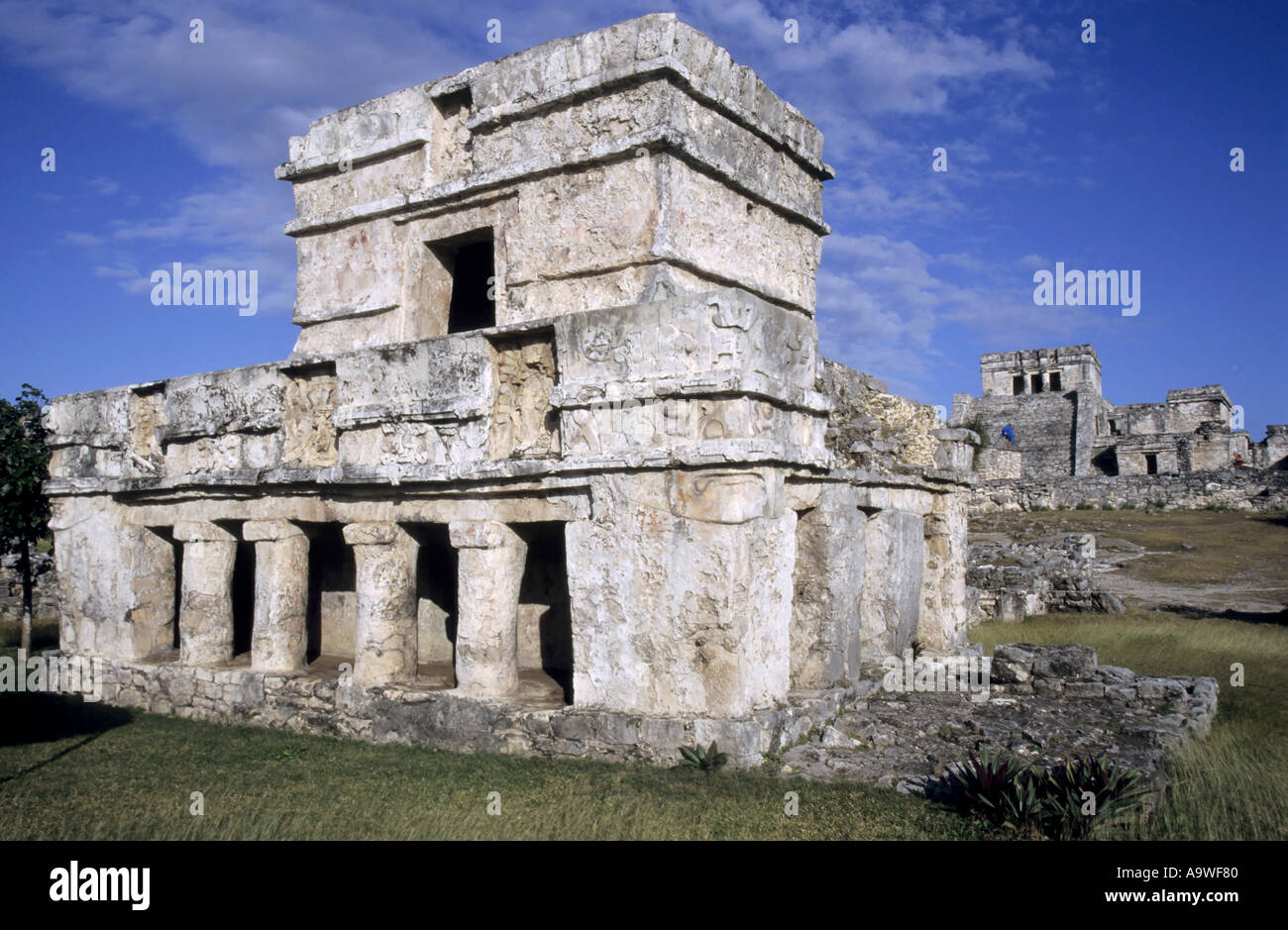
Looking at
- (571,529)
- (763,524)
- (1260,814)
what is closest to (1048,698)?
(1260,814)

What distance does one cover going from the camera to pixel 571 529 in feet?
21.6

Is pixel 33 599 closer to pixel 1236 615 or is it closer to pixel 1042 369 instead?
pixel 1236 615

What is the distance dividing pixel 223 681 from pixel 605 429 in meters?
4.67

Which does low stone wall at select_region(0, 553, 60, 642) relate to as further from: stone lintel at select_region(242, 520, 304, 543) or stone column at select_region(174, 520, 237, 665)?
stone lintel at select_region(242, 520, 304, 543)

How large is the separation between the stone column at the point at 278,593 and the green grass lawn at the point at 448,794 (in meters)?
0.72

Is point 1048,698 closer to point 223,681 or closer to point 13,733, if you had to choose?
point 223,681

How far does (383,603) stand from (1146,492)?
1138 inches

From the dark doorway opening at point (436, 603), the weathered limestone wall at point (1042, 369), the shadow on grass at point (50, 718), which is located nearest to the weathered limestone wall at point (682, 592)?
the dark doorway opening at point (436, 603)

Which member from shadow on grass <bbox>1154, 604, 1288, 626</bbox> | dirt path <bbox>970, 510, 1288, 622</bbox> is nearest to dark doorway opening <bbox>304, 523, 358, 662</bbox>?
Answer: shadow on grass <bbox>1154, 604, 1288, 626</bbox>

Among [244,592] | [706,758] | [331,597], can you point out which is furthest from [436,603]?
[706,758]

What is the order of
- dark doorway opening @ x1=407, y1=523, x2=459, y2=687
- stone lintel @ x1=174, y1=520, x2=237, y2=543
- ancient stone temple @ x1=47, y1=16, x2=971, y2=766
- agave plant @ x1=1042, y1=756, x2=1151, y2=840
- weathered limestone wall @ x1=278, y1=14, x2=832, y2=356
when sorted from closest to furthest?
agave plant @ x1=1042, y1=756, x2=1151, y2=840 → ancient stone temple @ x1=47, y1=16, x2=971, y2=766 → weathered limestone wall @ x1=278, y1=14, x2=832, y2=356 → stone lintel @ x1=174, y1=520, x2=237, y2=543 → dark doorway opening @ x1=407, y1=523, x2=459, y2=687

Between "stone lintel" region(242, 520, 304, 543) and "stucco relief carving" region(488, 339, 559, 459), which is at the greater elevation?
"stucco relief carving" region(488, 339, 559, 459)

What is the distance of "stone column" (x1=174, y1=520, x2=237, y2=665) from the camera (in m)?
8.95

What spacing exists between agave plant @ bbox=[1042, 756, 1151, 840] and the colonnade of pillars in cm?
387
